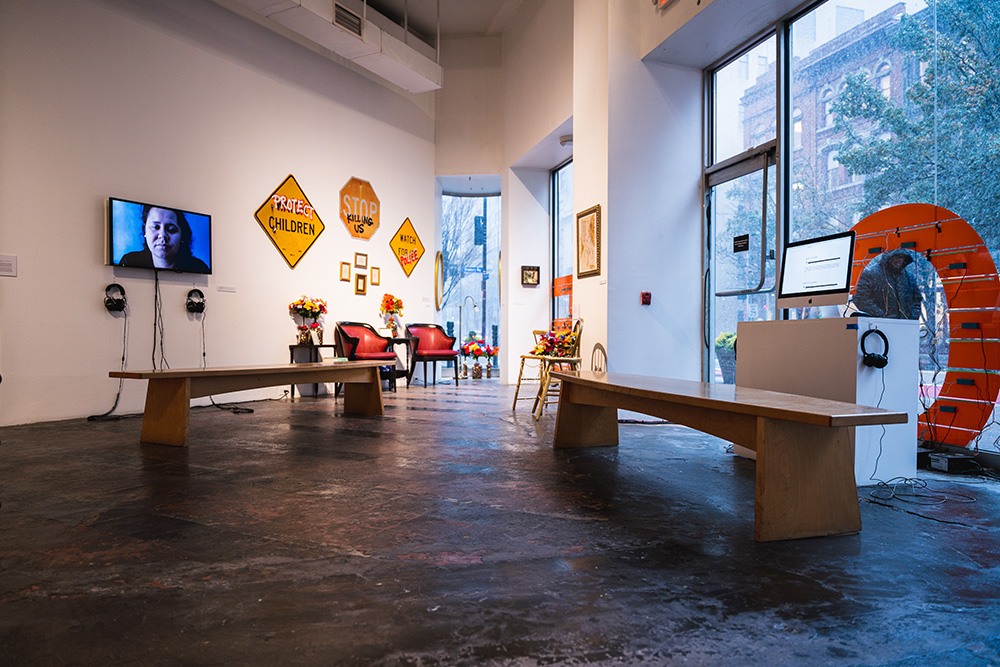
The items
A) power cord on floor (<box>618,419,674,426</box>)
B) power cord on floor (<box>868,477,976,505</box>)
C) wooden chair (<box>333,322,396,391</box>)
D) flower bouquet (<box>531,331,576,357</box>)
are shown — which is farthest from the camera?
wooden chair (<box>333,322,396,391</box>)

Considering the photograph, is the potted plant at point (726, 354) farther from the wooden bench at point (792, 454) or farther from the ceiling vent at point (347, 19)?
the ceiling vent at point (347, 19)

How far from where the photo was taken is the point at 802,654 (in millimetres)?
1391

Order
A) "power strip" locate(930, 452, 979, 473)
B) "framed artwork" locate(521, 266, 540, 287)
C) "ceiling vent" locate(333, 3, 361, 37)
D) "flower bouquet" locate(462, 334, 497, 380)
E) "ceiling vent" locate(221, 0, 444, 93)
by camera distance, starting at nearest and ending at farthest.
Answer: "power strip" locate(930, 452, 979, 473)
"ceiling vent" locate(221, 0, 444, 93)
"ceiling vent" locate(333, 3, 361, 37)
"framed artwork" locate(521, 266, 540, 287)
"flower bouquet" locate(462, 334, 497, 380)

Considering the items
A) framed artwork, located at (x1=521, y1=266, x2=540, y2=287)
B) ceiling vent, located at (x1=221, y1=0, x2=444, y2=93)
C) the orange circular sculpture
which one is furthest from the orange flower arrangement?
the orange circular sculpture

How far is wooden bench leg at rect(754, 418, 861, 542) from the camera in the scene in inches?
86.5

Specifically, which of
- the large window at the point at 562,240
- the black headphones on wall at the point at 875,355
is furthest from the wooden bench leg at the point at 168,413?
the large window at the point at 562,240

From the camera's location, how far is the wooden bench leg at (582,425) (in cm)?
396

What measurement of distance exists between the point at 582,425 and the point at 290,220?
15.4 ft

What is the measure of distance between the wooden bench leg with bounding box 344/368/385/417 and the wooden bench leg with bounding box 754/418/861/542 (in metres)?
3.85

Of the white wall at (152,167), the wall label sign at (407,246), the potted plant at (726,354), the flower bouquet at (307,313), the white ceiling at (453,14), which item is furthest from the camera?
the wall label sign at (407,246)

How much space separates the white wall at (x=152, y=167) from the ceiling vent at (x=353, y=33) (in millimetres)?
456

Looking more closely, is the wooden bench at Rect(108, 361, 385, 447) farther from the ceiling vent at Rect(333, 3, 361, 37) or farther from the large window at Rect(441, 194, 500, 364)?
the large window at Rect(441, 194, 500, 364)

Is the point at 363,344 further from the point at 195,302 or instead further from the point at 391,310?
the point at 195,302

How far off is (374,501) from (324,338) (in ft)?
17.5
